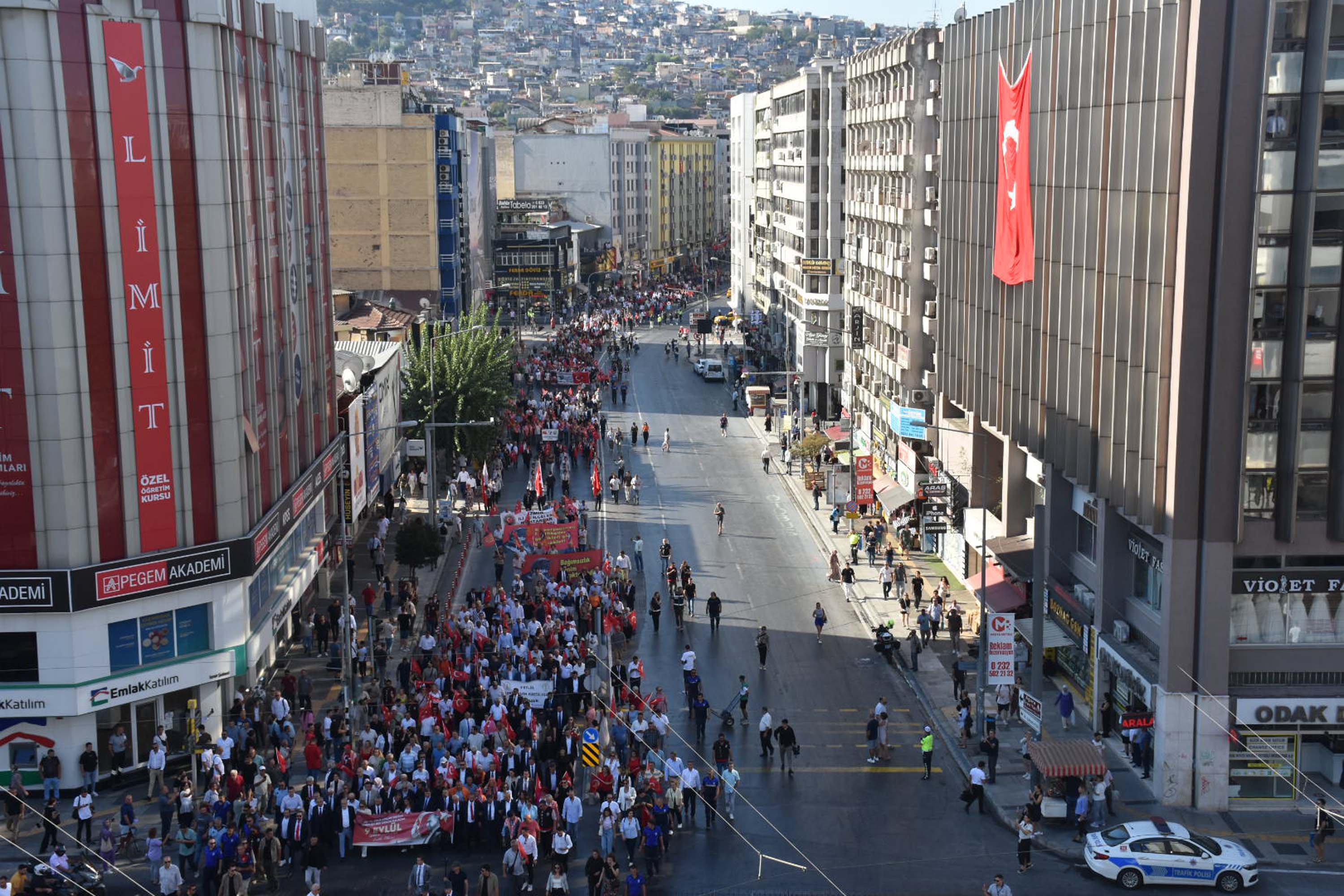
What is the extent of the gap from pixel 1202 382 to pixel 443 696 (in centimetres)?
1937

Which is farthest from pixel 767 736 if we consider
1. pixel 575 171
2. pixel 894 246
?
pixel 575 171

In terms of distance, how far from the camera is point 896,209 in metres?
69.8

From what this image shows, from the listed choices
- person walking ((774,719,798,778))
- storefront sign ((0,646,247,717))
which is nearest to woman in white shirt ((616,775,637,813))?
person walking ((774,719,798,778))

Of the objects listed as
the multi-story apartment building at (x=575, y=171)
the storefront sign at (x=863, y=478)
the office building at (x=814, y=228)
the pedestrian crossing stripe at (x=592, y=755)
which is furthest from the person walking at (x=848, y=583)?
the multi-story apartment building at (x=575, y=171)

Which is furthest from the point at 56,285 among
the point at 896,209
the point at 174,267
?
the point at 896,209

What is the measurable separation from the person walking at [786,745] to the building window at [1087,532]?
9.42m

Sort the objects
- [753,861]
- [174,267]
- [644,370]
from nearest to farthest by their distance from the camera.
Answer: [753,861], [174,267], [644,370]

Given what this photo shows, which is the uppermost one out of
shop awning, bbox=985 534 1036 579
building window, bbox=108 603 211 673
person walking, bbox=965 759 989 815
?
building window, bbox=108 603 211 673

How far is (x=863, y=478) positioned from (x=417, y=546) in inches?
735

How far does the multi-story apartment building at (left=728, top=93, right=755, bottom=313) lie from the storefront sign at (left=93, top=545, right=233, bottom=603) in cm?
9136

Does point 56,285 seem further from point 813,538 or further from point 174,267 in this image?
point 813,538

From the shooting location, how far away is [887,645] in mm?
46812

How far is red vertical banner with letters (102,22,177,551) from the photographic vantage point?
119ft

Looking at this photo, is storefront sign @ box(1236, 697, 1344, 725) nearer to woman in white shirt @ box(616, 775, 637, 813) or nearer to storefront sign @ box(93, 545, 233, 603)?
woman in white shirt @ box(616, 775, 637, 813)
